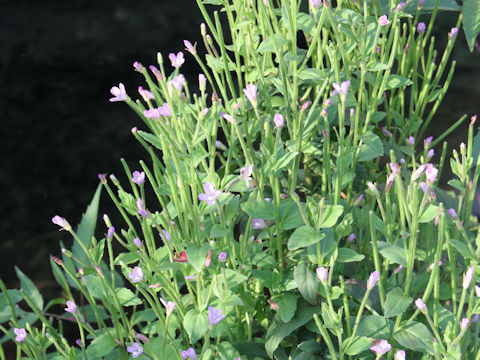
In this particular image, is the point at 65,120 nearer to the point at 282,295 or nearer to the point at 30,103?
the point at 30,103

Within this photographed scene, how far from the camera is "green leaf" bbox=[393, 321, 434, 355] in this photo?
0.62 m

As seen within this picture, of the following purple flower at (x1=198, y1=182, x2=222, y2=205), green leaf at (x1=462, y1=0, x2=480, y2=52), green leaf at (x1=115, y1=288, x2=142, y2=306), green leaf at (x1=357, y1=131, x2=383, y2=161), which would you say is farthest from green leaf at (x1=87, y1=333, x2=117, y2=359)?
green leaf at (x1=462, y1=0, x2=480, y2=52)

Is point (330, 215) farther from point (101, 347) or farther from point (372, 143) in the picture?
point (101, 347)

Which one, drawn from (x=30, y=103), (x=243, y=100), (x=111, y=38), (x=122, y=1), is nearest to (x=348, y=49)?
(x=243, y=100)

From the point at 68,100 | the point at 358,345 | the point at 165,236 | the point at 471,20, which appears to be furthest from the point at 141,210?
the point at 68,100

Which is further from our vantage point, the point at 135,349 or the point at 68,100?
the point at 68,100

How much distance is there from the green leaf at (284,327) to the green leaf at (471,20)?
44cm

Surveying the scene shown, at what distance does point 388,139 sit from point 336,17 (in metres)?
0.28

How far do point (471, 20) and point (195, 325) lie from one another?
1.92 feet

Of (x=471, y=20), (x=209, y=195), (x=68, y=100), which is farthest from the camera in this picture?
(x=68, y=100)

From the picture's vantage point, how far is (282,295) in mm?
708

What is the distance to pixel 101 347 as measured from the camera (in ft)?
2.38

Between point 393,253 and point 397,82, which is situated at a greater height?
point 397,82

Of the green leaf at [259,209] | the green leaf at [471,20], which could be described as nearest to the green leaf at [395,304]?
the green leaf at [259,209]
